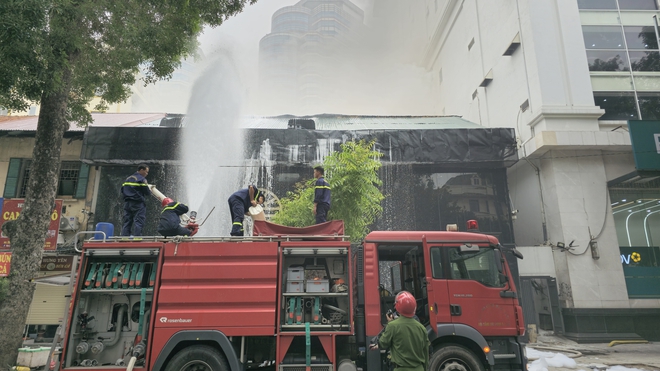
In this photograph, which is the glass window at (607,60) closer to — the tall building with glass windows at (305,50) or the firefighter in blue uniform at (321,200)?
the firefighter in blue uniform at (321,200)

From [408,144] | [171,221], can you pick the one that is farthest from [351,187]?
[408,144]

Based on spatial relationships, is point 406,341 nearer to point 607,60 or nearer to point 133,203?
point 133,203

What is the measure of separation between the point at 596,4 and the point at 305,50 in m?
96.7

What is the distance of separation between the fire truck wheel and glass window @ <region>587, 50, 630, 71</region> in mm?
19447

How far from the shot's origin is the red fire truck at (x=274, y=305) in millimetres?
5855

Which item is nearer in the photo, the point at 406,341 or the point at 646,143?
the point at 406,341

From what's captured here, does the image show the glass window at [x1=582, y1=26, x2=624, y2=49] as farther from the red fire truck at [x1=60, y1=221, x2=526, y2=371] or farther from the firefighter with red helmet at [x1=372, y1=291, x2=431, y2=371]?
the firefighter with red helmet at [x1=372, y1=291, x2=431, y2=371]

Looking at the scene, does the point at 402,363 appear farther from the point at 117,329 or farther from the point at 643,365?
the point at 643,365

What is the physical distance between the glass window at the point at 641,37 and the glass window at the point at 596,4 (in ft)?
4.33

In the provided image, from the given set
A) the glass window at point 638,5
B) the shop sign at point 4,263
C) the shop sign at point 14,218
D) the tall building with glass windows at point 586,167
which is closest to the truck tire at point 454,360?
the tall building with glass windows at point 586,167

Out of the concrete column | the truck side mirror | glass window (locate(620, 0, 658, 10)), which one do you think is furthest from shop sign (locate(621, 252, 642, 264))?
the truck side mirror

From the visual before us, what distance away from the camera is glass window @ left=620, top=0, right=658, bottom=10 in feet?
59.0

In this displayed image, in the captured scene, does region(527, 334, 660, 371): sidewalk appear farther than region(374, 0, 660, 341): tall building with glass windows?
No

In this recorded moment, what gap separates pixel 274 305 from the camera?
236 inches
